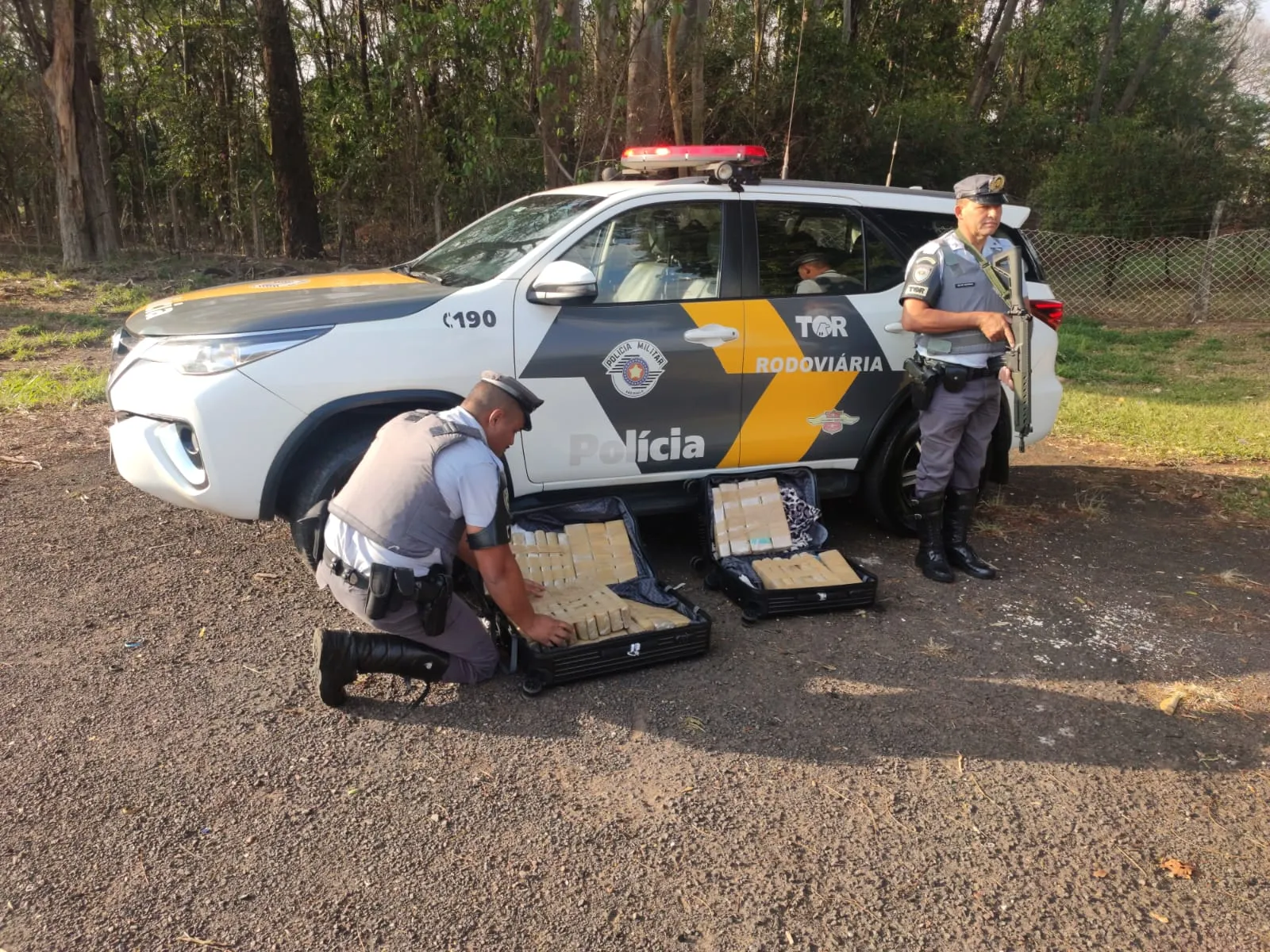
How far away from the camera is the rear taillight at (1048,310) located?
191 inches

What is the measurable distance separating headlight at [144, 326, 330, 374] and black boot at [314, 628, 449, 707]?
1161mm

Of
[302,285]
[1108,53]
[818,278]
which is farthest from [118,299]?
[1108,53]

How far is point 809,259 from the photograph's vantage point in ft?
14.9

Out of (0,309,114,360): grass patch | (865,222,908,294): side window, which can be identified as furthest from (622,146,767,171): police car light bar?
(0,309,114,360): grass patch

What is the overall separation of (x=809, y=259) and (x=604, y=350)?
48.5 inches

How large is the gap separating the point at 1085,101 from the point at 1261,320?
12977mm

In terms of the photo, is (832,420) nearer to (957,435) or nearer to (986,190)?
(957,435)

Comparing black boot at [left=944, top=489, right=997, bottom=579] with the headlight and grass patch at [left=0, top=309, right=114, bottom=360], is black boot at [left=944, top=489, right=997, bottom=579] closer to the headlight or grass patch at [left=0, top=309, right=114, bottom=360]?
the headlight

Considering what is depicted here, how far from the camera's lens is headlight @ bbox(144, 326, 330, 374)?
362 centimetres

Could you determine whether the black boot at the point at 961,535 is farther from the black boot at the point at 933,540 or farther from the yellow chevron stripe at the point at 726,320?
the yellow chevron stripe at the point at 726,320

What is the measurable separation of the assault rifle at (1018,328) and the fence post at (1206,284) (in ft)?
32.6

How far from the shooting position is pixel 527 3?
8.46 metres

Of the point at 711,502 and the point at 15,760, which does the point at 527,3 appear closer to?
the point at 711,502

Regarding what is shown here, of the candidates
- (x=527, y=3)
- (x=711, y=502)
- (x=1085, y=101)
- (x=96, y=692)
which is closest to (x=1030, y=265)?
(x=711, y=502)
